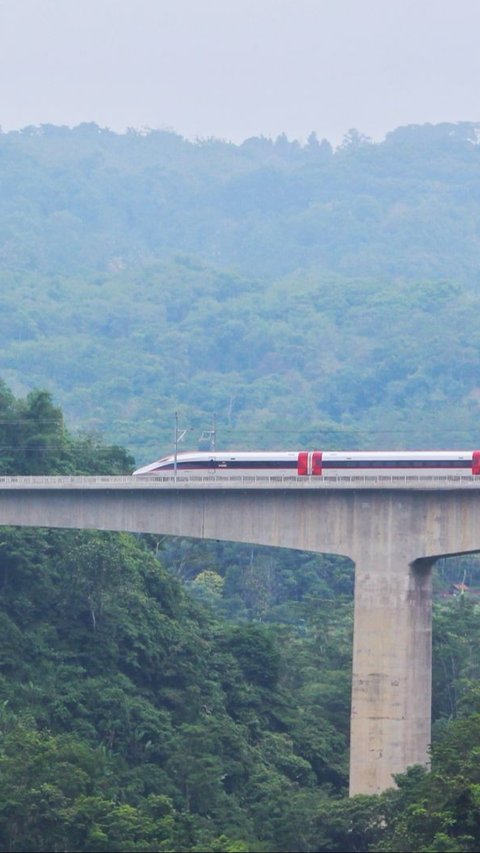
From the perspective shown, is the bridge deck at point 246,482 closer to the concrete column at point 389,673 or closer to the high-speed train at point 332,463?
the high-speed train at point 332,463

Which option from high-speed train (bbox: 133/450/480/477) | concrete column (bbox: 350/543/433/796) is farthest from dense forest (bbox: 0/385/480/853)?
high-speed train (bbox: 133/450/480/477)

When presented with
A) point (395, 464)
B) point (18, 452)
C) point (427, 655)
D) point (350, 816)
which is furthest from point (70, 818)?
point (18, 452)

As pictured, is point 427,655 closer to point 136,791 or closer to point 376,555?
point 376,555

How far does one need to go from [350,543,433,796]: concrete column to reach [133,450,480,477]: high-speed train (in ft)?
13.3

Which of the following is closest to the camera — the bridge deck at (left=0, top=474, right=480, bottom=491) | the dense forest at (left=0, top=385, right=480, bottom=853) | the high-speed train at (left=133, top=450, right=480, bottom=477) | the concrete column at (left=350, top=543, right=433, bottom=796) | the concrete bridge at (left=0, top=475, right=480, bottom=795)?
the dense forest at (left=0, top=385, right=480, bottom=853)

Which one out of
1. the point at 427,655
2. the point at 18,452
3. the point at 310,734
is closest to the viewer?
the point at 427,655

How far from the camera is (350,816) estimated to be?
226ft

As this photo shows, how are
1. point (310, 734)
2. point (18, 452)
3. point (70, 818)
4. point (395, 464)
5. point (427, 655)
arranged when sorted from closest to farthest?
point (70, 818) → point (427, 655) → point (395, 464) → point (310, 734) → point (18, 452)

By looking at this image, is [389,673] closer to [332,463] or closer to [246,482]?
[246,482]

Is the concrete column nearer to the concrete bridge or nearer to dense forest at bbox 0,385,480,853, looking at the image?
the concrete bridge

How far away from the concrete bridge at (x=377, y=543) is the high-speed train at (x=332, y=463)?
2.11 meters

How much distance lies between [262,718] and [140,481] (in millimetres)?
13272

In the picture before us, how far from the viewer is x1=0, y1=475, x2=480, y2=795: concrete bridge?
2958 inches

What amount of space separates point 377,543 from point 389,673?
4.39 m
